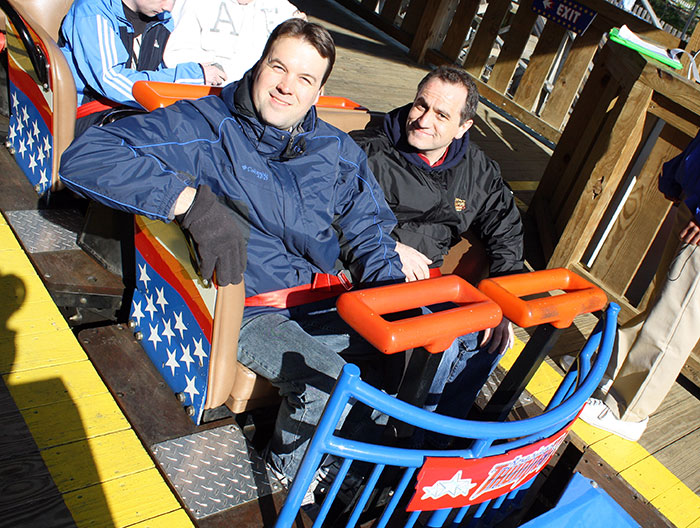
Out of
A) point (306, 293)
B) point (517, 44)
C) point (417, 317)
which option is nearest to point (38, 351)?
point (306, 293)

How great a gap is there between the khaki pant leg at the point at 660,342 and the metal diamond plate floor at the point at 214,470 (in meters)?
1.91

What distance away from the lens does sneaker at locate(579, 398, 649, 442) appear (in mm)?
3008

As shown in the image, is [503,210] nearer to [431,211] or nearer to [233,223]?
[431,211]

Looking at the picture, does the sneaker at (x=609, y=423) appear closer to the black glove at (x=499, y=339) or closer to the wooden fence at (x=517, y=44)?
the black glove at (x=499, y=339)

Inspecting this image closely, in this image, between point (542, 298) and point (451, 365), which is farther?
point (451, 365)

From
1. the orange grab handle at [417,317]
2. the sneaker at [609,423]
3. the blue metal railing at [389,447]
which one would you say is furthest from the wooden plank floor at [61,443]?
the sneaker at [609,423]

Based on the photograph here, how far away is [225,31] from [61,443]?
7.79ft

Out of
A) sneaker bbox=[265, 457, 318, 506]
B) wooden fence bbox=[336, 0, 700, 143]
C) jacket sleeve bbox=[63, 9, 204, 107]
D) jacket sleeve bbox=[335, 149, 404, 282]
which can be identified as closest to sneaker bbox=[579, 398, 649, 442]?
jacket sleeve bbox=[335, 149, 404, 282]

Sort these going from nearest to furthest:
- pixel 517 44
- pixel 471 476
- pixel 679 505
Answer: pixel 471 476, pixel 679 505, pixel 517 44

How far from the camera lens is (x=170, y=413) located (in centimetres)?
200

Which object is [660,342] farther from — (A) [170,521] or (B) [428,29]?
(B) [428,29]

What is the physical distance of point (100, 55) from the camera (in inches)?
108

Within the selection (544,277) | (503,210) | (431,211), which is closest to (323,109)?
(431,211)

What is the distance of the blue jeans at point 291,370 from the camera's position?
1.87 meters
